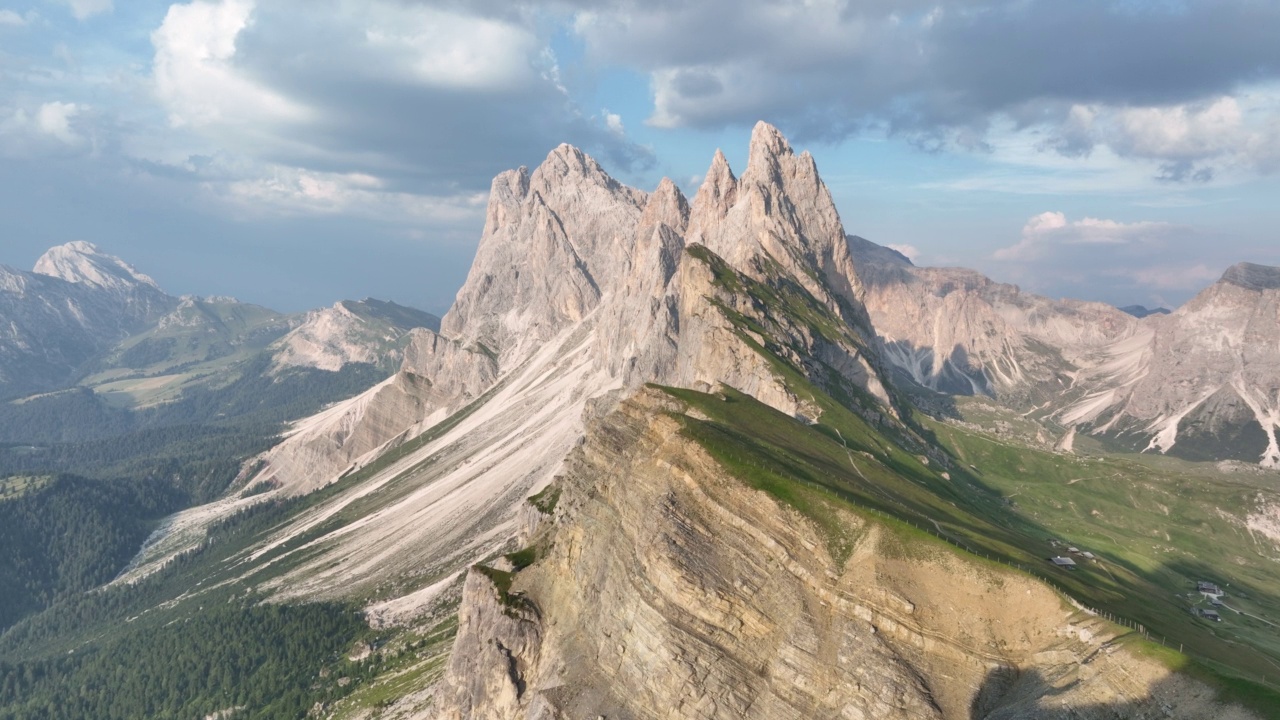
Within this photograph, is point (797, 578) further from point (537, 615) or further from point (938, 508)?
point (938, 508)

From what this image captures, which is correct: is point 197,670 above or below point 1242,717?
below

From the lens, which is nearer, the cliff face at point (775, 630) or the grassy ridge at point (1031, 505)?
the cliff face at point (775, 630)

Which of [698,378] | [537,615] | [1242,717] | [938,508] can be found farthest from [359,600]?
[1242,717]

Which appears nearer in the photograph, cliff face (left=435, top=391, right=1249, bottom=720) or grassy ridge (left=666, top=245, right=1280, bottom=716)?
cliff face (left=435, top=391, right=1249, bottom=720)

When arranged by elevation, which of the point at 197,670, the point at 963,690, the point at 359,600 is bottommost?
the point at 197,670

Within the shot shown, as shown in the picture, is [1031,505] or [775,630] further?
[1031,505]

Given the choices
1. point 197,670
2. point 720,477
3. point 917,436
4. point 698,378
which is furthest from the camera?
point 917,436

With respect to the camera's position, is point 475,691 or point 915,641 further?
point 475,691

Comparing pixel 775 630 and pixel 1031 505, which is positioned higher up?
pixel 775 630
